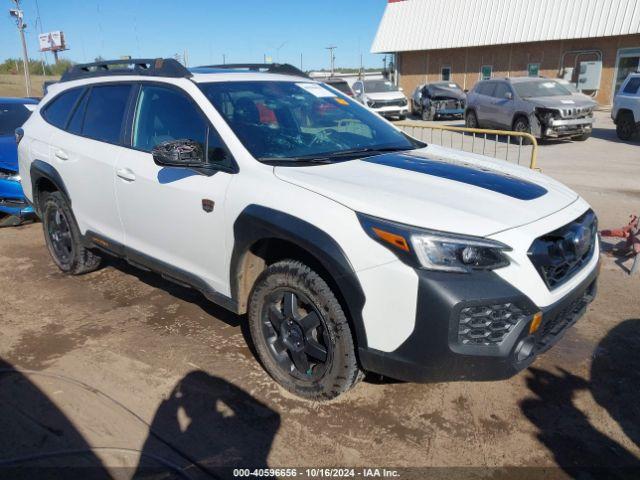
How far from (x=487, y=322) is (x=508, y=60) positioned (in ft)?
97.8

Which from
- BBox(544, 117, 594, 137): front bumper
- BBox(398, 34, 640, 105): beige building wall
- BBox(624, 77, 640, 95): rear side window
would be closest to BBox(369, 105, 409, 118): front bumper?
BBox(544, 117, 594, 137): front bumper

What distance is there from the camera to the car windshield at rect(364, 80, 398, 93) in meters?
22.0

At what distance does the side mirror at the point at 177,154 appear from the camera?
10.0ft

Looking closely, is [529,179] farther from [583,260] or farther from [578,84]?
[578,84]

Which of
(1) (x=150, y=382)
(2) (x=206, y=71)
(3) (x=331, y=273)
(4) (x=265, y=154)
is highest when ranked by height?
(2) (x=206, y=71)

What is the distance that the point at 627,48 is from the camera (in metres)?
24.2

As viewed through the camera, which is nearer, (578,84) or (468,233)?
(468,233)

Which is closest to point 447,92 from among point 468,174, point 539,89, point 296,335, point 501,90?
point 501,90

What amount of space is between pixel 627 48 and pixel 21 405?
28.0 meters

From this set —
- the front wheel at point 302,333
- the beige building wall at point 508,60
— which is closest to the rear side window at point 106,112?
the front wheel at point 302,333

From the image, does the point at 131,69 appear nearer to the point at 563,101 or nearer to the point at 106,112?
the point at 106,112

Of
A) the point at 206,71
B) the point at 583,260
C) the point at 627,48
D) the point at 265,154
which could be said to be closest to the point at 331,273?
the point at 265,154

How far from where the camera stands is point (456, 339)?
2.42 m

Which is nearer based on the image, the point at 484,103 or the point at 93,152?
the point at 93,152
